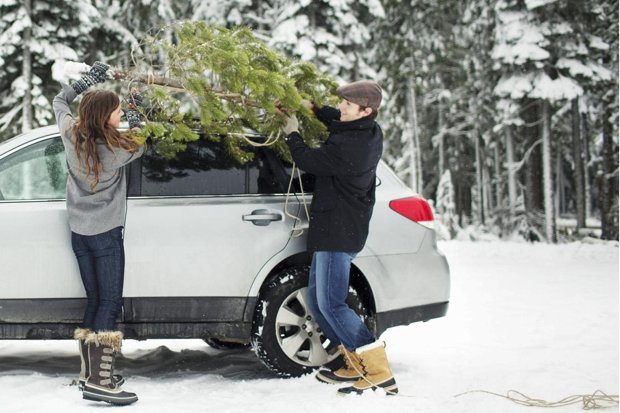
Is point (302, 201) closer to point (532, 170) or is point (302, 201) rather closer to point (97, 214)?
point (97, 214)

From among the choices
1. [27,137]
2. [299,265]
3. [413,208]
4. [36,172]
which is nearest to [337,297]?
[299,265]

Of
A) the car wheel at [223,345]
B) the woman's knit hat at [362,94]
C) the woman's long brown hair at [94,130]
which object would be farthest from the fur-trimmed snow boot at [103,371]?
the woman's knit hat at [362,94]

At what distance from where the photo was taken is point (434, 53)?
1187 inches

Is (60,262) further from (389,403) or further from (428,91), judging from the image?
(428,91)

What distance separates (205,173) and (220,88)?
0.64 m

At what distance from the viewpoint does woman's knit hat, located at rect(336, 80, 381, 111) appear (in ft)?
17.9

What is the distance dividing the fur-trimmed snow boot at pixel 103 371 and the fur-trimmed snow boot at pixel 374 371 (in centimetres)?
154

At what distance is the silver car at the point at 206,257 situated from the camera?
5547mm

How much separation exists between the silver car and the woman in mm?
314

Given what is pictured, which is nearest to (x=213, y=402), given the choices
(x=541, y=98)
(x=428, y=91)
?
(x=541, y=98)

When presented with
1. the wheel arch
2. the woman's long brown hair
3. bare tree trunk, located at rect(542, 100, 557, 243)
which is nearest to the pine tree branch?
the woman's long brown hair

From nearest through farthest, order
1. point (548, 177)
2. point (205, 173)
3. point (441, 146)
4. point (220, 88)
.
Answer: point (220, 88), point (205, 173), point (548, 177), point (441, 146)

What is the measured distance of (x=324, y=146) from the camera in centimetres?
542

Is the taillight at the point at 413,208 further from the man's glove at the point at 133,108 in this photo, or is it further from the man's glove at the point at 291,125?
the man's glove at the point at 133,108
